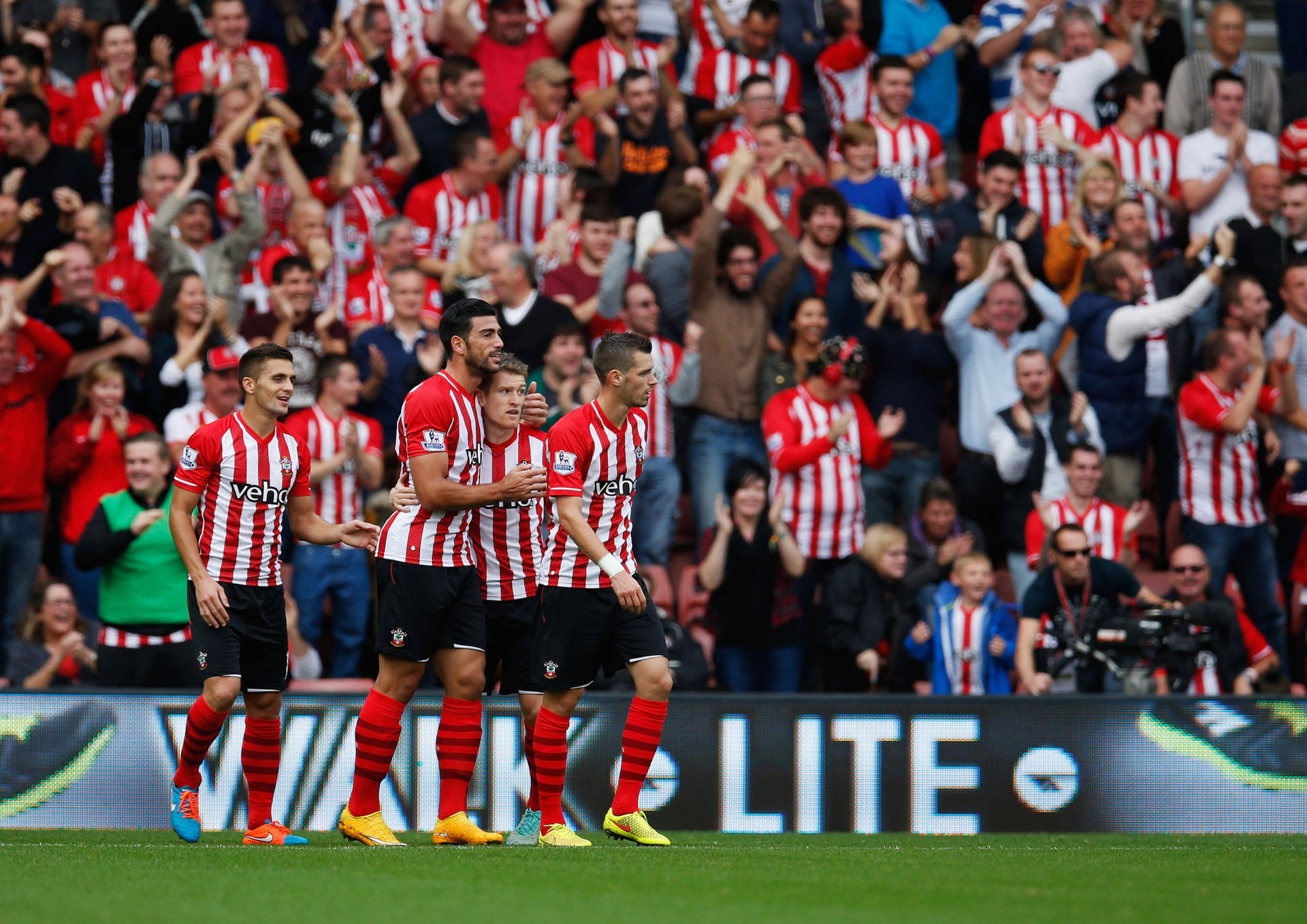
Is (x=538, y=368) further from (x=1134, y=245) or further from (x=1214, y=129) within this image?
(x=1214, y=129)

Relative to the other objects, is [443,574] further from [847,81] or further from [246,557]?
[847,81]

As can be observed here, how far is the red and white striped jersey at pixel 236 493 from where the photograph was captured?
26.0 ft

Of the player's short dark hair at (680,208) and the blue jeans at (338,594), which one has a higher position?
the player's short dark hair at (680,208)

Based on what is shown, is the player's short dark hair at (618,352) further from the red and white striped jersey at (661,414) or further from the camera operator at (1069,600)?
the camera operator at (1069,600)

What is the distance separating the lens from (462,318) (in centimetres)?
763

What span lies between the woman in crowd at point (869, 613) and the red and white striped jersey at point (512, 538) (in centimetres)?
355

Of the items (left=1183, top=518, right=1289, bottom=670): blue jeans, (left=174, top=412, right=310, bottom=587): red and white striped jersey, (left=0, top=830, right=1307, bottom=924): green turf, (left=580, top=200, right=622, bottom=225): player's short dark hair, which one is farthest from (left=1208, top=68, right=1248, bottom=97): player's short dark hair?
(left=174, top=412, right=310, bottom=587): red and white striped jersey

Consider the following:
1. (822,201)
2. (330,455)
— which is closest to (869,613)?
(822,201)

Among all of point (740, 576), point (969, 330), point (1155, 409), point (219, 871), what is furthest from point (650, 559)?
point (219, 871)

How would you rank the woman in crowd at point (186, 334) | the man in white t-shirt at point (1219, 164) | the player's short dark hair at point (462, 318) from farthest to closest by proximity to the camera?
1. the man in white t-shirt at point (1219, 164)
2. the woman in crowd at point (186, 334)
3. the player's short dark hair at point (462, 318)

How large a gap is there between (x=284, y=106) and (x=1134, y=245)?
654 centimetres

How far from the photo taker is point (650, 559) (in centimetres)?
1184

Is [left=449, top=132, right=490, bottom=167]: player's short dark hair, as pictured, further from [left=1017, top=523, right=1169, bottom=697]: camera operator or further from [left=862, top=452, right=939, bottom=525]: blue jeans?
[left=1017, top=523, right=1169, bottom=697]: camera operator

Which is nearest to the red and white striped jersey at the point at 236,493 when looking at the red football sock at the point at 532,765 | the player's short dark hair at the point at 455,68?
the red football sock at the point at 532,765
